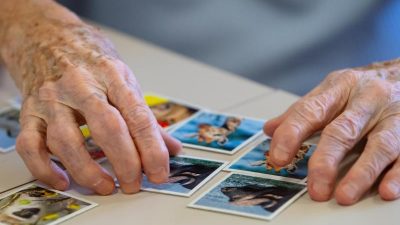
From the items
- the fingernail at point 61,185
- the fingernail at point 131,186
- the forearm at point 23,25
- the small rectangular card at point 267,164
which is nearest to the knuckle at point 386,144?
the small rectangular card at point 267,164

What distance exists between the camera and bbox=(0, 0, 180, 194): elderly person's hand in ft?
3.30

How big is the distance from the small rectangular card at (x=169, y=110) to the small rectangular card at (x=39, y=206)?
302mm

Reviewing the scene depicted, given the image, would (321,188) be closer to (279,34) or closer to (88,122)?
(88,122)

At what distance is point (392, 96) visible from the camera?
1.06 m

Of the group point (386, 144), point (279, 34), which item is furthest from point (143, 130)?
point (279, 34)

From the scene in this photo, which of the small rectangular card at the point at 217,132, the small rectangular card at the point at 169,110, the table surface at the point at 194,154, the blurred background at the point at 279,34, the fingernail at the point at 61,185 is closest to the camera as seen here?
the table surface at the point at 194,154

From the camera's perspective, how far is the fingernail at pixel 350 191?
0.93 meters

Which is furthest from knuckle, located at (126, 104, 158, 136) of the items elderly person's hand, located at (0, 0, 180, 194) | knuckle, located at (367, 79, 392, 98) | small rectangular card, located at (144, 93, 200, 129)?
knuckle, located at (367, 79, 392, 98)

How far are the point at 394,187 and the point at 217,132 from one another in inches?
14.4

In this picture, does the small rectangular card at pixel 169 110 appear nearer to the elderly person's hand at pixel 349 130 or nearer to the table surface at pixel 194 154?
the table surface at pixel 194 154

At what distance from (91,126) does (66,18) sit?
0.35m

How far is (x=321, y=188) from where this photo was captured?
95cm

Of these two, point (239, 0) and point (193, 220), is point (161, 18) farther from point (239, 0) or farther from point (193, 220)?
point (193, 220)

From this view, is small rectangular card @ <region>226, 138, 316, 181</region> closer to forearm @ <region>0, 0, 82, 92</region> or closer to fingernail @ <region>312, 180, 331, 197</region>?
fingernail @ <region>312, 180, 331, 197</region>
